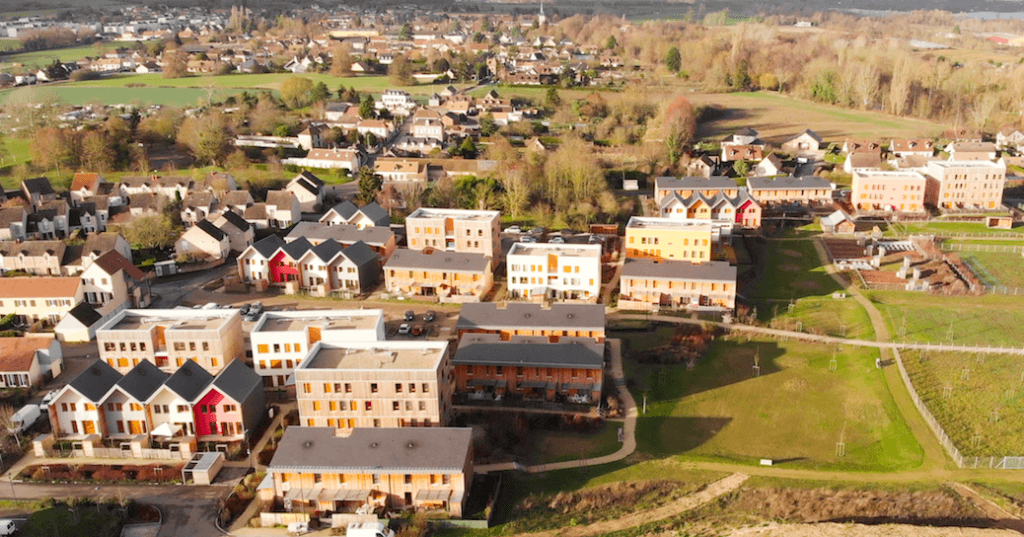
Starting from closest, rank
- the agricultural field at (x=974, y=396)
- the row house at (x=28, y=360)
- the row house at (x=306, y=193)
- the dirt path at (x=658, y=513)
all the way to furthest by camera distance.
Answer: the dirt path at (x=658, y=513) < the agricultural field at (x=974, y=396) < the row house at (x=28, y=360) < the row house at (x=306, y=193)

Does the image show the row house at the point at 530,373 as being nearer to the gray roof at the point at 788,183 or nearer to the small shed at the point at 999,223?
the gray roof at the point at 788,183

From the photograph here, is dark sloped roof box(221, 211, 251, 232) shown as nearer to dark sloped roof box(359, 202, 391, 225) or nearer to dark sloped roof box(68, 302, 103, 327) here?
dark sloped roof box(359, 202, 391, 225)

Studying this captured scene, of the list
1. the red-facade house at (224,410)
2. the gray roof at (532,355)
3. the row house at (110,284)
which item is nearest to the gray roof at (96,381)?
the red-facade house at (224,410)

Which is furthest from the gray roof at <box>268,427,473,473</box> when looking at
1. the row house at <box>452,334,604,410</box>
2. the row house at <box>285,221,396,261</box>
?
the row house at <box>285,221,396,261</box>

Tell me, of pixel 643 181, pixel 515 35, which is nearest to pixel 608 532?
pixel 643 181

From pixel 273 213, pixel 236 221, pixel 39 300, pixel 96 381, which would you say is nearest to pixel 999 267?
pixel 273 213
